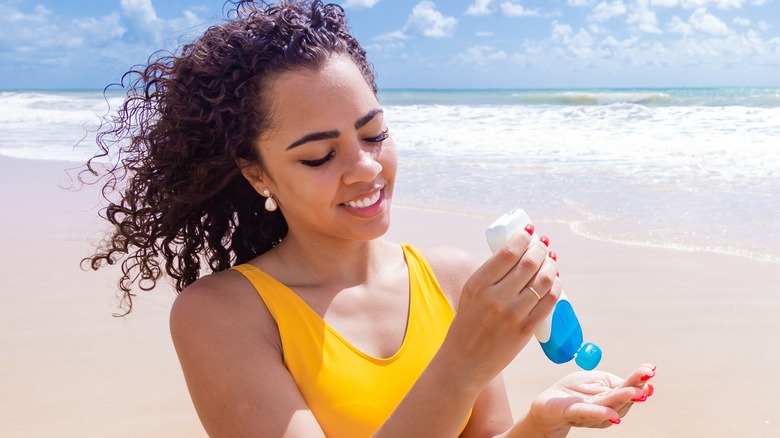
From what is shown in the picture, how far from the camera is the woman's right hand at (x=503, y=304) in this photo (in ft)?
4.58

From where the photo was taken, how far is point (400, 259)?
231 centimetres

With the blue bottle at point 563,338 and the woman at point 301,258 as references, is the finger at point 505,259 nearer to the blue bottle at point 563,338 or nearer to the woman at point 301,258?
the woman at point 301,258

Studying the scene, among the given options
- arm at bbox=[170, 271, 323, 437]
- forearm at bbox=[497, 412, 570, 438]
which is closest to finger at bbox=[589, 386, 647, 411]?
forearm at bbox=[497, 412, 570, 438]

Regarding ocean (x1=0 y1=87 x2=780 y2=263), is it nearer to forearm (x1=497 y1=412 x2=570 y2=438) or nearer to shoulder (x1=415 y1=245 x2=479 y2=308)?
shoulder (x1=415 y1=245 x2=479 y2=308)

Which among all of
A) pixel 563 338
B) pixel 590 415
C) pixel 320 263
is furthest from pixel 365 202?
pixel 590 415

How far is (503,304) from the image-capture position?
1.40m

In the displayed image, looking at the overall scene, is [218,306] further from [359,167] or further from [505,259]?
[505,259]

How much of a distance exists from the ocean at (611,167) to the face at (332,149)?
1.26 metres

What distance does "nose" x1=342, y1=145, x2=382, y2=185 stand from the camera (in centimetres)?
195

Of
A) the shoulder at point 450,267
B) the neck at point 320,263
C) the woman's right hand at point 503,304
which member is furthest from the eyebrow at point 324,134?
the woman's right hand at point 503,304

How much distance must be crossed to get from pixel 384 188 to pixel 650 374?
0.79 meters

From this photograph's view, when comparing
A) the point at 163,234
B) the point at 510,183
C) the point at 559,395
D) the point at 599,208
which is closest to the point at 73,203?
the point at 510,183

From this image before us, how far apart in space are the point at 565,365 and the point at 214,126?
2488 mm

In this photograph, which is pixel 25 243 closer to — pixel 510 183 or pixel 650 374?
pixel 510 183
